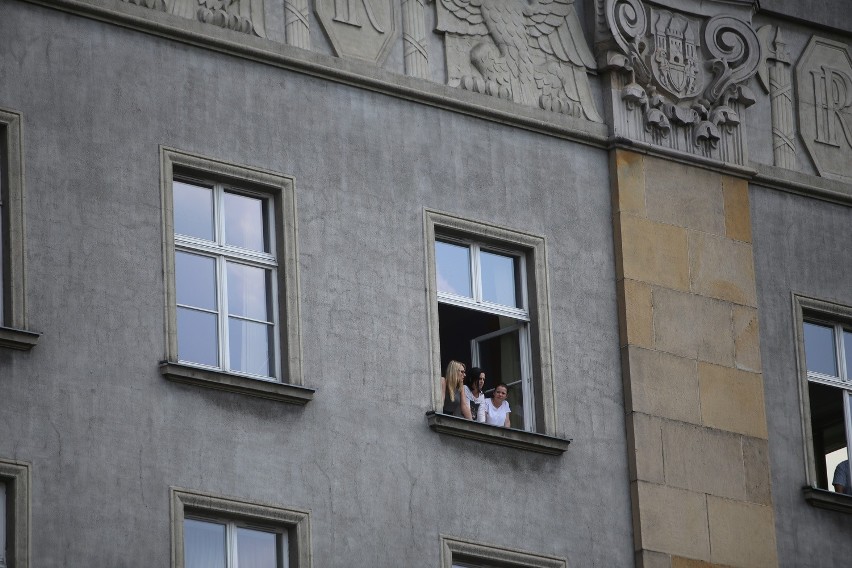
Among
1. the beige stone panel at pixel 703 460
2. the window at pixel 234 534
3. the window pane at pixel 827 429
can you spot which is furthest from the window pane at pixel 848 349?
the window at pixel 234 534

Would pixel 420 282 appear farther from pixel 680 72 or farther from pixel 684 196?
pixel 680 72

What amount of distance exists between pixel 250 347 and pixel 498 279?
2856 mm

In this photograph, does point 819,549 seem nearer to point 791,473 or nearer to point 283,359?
point 791,473

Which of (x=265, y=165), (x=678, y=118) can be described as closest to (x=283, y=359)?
(x=265, y=165)

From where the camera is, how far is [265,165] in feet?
77.0

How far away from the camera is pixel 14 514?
20.8m

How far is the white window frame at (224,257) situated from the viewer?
74.8ft

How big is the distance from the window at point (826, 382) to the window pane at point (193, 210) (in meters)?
6.35

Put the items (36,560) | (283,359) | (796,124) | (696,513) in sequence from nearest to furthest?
(36,560), (283,359), (696,513), (796,124)

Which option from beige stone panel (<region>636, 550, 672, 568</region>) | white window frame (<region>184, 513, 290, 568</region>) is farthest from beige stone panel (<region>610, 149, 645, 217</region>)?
white window frame (<region>184, 513, 290, 568</region>)

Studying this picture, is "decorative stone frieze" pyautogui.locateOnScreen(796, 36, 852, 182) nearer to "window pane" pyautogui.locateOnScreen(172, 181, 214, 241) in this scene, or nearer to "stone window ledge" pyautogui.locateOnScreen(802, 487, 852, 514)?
"stone window ledge" pyautogui.locateOnScreen(802, 487, 852, 514)

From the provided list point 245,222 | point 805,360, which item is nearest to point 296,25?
point 245,222

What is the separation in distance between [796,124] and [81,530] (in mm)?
9631

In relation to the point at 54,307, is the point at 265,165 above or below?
above
